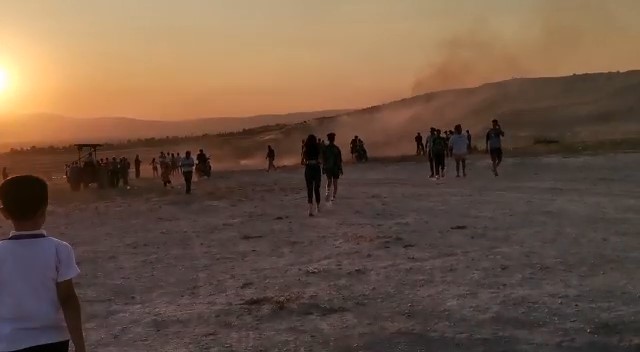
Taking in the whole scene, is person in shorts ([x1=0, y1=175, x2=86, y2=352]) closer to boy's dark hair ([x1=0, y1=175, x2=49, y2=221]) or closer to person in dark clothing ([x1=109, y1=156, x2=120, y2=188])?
boy's dark hair ([x1=0, y1=175, x2=49, y2=221])

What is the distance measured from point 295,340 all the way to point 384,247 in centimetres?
520

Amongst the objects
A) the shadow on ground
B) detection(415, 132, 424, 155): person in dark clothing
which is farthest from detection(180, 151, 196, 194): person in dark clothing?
detection(415, 132, 424, 155): person in dark clothing

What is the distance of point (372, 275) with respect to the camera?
32.5ft

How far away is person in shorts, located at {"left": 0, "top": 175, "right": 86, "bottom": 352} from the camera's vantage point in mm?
3941

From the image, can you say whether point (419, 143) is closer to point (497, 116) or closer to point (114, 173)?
point (114, 173)

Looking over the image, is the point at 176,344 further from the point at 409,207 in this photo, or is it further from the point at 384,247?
the point at 409,207

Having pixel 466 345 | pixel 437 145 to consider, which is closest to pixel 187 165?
pixel 437 145

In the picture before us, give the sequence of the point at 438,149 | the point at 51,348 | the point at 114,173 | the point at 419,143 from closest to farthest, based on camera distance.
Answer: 1. the point at 51,348
2. the point at 438,149
3. the point at 114,173
4. the point at 419,143

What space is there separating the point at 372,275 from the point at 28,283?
638 centimetres

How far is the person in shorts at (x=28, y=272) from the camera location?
3941mm

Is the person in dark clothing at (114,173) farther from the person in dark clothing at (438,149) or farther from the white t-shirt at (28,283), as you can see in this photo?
the white t-shirt at (28,283)

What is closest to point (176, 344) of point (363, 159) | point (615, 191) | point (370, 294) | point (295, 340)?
point (295, 340)

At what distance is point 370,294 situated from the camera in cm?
884

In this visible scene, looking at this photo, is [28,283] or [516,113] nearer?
[28,283]
